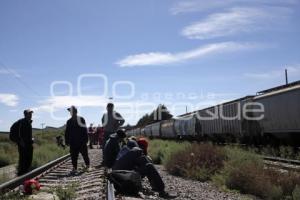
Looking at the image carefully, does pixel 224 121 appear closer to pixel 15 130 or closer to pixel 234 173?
pixel 234 173

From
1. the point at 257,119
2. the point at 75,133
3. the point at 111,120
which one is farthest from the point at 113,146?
the point at 257,119

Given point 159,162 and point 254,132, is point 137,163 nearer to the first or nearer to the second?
point 159,162

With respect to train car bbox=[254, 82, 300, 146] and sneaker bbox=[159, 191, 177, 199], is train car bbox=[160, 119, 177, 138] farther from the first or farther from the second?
sneaker bbox=[159, 191, 177, 199]

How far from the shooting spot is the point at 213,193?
10.3m

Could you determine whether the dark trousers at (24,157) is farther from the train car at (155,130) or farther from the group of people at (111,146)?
the train car at (155,130)

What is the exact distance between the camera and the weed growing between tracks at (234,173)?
9.95m

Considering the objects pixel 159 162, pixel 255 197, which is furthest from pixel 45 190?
pixel 159 162

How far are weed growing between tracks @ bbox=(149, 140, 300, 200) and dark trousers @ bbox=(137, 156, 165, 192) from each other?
2269 mm

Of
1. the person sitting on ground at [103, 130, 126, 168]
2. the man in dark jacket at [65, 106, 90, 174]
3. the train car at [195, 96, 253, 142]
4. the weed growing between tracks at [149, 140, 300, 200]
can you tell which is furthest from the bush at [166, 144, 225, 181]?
the train car at [195, 96, 253, 142]

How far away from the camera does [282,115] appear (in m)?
22.3

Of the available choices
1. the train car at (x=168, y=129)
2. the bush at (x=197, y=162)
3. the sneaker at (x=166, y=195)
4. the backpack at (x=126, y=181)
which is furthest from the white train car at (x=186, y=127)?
the backpack at (x=126, y=181)

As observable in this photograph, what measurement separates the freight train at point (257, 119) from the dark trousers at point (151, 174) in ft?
41.8

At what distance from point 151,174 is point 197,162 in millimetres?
5347

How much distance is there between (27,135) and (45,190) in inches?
138
